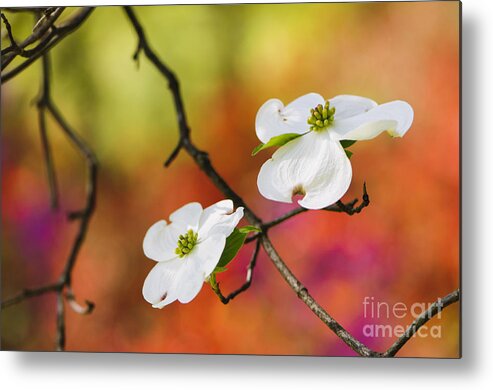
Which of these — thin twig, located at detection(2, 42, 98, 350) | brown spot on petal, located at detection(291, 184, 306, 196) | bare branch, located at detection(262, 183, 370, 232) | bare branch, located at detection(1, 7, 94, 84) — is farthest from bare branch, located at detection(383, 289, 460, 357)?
bare branch, located at detection(1, 7, 94, 84)

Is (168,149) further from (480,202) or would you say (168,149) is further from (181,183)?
(480,202)

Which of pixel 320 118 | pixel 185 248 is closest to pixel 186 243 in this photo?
pixel 185 248

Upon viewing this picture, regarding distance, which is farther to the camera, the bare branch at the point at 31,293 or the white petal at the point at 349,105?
the bare branch at the point at 31,293

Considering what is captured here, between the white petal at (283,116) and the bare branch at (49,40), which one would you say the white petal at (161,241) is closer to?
the white petal at (283,116)

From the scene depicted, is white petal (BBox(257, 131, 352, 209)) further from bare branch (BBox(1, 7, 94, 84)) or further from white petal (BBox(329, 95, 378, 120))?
bare branch (BBox(1, 7, 94, 84))

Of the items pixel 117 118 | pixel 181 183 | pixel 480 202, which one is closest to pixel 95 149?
pixel 117 118

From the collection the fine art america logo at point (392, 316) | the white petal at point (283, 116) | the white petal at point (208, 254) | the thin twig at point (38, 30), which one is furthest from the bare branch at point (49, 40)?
the fine art america logo at point (392, 316)

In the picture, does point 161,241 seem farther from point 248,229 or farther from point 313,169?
point 313,169
